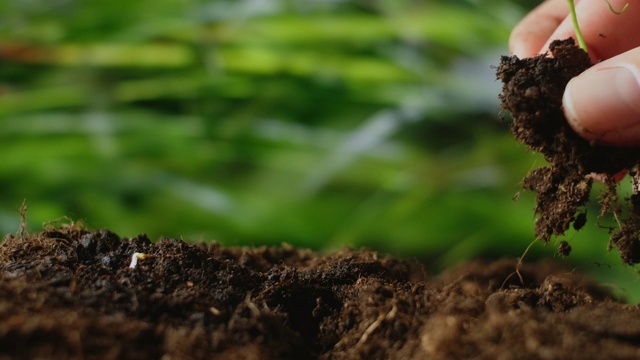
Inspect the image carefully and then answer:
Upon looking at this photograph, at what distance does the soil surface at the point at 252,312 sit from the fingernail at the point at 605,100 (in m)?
0.21

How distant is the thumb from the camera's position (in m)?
0.71

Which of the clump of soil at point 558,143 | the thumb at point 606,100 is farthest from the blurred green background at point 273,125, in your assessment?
the thumb at point 606,100

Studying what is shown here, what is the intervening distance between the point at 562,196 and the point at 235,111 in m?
1.45

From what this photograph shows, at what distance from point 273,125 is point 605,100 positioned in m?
1.44

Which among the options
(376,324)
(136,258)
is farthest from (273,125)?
(376,324)

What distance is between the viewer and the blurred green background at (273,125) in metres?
1.90

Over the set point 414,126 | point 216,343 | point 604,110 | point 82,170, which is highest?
point 82,170

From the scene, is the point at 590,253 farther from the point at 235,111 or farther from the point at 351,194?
the point at 235,111

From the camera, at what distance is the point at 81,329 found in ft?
1.85

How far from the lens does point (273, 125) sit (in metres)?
2.07

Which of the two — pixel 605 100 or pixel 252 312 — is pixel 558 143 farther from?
pixel 252 312

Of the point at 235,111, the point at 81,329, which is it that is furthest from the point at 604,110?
the point at 235,111

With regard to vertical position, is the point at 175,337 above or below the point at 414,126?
below

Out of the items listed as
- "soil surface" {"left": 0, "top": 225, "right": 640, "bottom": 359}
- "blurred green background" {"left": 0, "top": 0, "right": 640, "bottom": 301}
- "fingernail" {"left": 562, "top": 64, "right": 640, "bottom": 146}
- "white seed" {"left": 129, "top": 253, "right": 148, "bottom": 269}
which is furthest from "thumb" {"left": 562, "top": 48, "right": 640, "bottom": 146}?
"blurred green background" {"left": 0, "top": 0, "right": 640, "bottom": 301}
